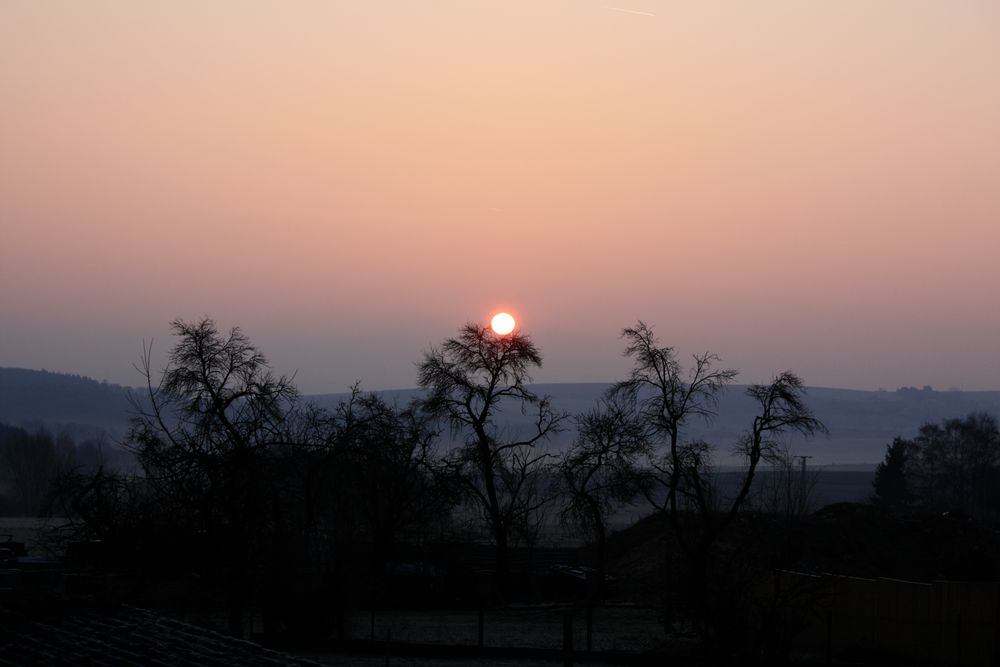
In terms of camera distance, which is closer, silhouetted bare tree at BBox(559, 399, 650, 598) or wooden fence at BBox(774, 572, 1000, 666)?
wooden fence at BBox(774, 572, 1000, 666)

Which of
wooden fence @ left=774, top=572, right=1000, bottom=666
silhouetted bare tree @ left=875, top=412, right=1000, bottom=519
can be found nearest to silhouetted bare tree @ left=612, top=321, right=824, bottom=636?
wooden fence @ left=774, top=572, right=1000, bottom=666

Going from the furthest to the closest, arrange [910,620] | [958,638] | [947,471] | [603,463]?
[947,471], [603,463], [910,620], [958,638]

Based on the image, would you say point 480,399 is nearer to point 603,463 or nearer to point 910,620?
point 603,463

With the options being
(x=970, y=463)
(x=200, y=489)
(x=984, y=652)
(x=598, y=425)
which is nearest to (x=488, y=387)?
(x=598, y=425)

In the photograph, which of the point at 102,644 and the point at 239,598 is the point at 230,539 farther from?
the point at 102,644

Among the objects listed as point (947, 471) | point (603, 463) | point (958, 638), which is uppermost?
point (603, 463)

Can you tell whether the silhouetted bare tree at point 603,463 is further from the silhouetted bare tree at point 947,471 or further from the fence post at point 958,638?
the silhouetted bare tree at point 947,471

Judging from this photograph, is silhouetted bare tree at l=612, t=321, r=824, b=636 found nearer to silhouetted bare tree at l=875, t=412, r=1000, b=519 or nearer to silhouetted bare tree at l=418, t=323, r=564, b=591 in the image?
silhouetted bare tree at l=418, t=323, r=564, b=591

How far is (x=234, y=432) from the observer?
35.2 metres

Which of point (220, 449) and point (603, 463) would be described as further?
point (603, 463)

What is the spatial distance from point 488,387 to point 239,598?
83.7 feet

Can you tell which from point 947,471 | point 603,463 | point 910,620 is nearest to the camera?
point 910,620

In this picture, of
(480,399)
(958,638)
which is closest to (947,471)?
(480,399)

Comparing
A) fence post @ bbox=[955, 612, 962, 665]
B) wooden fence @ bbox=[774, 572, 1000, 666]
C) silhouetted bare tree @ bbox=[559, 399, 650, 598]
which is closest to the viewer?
fence post @ bbox=[955, 612, 962, 665]
